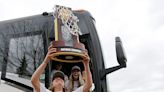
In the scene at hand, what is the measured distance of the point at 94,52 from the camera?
588cm

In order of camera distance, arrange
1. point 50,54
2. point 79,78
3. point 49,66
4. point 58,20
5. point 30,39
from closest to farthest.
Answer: point 50,54, point 58,20, point 79,78, point 49,66, point 30,39

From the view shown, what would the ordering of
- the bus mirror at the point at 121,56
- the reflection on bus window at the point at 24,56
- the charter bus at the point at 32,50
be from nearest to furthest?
the bus mirror at the point at 121,56
the charter bus at the point at 32,50
the reflection on bus window at the point at 24,56

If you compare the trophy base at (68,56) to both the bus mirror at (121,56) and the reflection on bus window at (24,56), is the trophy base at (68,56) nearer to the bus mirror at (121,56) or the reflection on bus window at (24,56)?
the bus mirror at (121,56)

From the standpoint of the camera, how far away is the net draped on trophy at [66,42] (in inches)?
127

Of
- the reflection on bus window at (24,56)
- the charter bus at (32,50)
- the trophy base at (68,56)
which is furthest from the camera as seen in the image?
the reflection on bus window at (24,56)

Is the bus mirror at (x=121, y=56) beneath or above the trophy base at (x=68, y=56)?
beneath

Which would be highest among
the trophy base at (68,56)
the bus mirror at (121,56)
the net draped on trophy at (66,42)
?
the net draped on trophy at (66,42)

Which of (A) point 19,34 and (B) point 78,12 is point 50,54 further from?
(B) point 78,12

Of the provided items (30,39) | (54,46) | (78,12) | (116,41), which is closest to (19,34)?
(30,39)

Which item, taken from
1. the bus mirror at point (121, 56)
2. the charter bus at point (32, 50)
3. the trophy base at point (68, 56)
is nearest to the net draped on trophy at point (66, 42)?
the trophy base at point (68, 56)

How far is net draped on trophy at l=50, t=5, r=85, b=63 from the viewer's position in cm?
324

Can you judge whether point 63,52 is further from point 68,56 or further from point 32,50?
point 32,50

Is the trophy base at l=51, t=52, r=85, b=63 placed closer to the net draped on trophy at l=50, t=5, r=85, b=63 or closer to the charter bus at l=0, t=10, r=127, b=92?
the net draped on trophy at l=50, t=5, r=85, b=63

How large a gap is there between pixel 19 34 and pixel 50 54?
9.33 feet
